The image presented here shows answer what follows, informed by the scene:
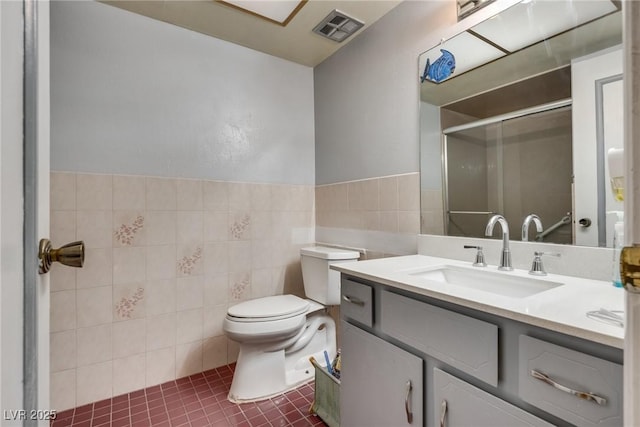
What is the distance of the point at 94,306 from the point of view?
1.61 metres

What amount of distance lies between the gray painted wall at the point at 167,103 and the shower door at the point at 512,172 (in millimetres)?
1161

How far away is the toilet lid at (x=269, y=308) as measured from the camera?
161 centimetres

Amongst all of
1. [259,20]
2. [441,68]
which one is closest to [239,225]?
[259,20]

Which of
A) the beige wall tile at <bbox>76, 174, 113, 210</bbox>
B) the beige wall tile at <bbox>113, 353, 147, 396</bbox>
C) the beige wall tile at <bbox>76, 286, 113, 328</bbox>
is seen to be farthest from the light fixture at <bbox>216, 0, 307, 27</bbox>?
the beige wall tile at <bbox>113, 353, 147, 396</bbox>

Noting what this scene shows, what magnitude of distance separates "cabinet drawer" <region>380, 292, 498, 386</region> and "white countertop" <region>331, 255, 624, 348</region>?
0.05 m

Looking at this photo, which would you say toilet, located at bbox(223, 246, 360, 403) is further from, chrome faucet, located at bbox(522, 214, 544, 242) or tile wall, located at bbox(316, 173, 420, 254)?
chrome faucet, located at bbox(522, 214, 544, 242)

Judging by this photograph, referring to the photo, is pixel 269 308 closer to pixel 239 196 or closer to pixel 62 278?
pixel 239 196

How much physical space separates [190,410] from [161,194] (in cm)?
116

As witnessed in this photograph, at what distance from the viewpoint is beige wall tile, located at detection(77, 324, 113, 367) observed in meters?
1.58

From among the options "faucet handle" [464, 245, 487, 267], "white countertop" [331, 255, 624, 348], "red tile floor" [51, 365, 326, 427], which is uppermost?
"faucet handle" [464, 245, 487, 267]

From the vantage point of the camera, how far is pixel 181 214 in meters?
→ 1.84

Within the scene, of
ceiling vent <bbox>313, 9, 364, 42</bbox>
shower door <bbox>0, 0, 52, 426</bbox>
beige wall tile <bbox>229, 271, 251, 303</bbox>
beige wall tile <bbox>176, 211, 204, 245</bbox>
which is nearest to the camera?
shower door <bbox>0, 0, 52, 426</bbox>

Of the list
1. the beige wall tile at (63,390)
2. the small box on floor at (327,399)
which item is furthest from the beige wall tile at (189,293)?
the small box on floor at (327,399)

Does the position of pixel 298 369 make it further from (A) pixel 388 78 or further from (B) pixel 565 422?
(A) pixel 388 78
